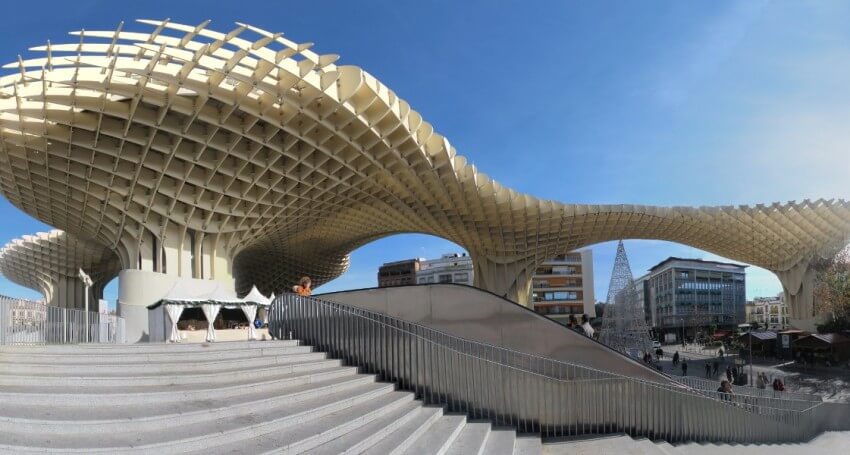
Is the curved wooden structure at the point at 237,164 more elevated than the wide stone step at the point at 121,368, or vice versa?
the curved wooden structure at the point at 237,164

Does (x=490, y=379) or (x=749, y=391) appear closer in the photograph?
(x=490, y=379)

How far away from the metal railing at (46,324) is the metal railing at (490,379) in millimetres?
4817

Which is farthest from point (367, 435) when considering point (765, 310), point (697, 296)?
point (765, 310)

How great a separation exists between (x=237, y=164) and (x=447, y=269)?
290 feet

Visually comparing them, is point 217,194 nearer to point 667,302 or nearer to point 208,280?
point 208,280

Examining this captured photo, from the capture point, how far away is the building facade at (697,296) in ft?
349

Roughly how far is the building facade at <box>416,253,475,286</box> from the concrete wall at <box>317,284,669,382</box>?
96713 millimetres

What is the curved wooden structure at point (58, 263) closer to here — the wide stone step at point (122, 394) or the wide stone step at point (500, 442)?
the wide stone step at point (122, 394)

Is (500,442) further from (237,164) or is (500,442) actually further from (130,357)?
(237,164)

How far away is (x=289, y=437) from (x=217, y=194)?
82.2ft

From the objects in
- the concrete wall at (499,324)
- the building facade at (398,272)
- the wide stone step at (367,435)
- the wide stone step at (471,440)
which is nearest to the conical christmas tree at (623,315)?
the concrete wall at (499,324)

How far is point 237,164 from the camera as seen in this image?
27688 mm

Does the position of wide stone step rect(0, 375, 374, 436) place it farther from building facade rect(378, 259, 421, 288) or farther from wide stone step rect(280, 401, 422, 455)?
building facade rect(378, 259, 421, 288)

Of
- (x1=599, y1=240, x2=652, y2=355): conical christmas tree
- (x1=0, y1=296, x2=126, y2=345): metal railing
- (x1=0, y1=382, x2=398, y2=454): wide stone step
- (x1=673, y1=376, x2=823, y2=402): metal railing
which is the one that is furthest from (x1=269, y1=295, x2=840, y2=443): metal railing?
(x1=599, y1=240, x2=652, y2=355): conical christmas tree
